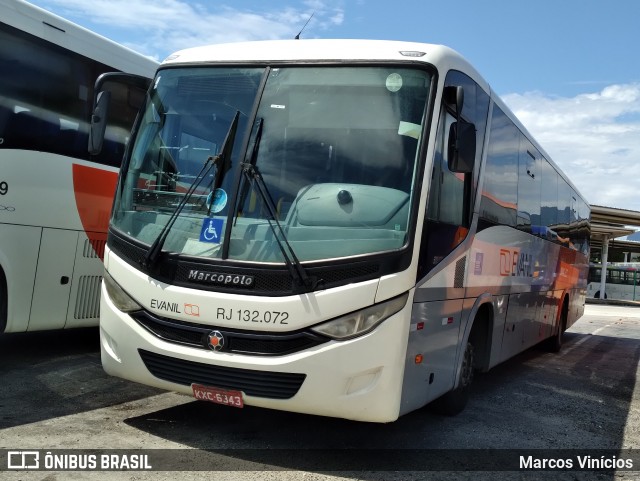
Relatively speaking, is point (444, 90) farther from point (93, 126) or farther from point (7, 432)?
point (7, 432)

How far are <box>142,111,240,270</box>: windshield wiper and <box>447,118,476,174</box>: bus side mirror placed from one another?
1.69 meters

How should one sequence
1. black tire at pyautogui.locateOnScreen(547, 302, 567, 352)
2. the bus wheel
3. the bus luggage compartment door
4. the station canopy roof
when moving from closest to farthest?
the bus wheel < the bus luggage compartment door < black tire at pyautogui.locateOnScreen(547, 302, 567, 352) < the station canopy roof

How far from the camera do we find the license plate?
468 cm

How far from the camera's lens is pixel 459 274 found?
19.4 ft

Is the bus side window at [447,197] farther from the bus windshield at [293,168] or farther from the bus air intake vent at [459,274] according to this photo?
the bus windshield at [293,168]

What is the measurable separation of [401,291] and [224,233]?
4.39 feet

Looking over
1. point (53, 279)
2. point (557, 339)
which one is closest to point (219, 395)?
point (53, 279)

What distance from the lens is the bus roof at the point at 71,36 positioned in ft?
22.0

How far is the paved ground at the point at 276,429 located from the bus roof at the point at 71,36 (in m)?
3.55

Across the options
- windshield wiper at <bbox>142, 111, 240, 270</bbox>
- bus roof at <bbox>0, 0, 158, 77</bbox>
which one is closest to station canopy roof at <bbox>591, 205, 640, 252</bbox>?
bus roof at <bbox>0, 0, 158, 77</bbox>

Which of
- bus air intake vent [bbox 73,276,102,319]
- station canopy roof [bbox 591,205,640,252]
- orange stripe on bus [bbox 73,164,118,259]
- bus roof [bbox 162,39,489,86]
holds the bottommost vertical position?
bus air intake vent [bbox 73,276,102,319]

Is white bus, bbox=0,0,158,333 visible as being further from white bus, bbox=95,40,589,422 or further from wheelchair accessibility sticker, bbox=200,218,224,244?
wheelchair accessibility sticker, bbox=200,218,224,244

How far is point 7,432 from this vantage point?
16.7ft

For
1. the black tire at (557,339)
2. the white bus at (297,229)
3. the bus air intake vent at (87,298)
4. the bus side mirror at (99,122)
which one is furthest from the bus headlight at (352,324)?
→ the black tire at (557,339)
